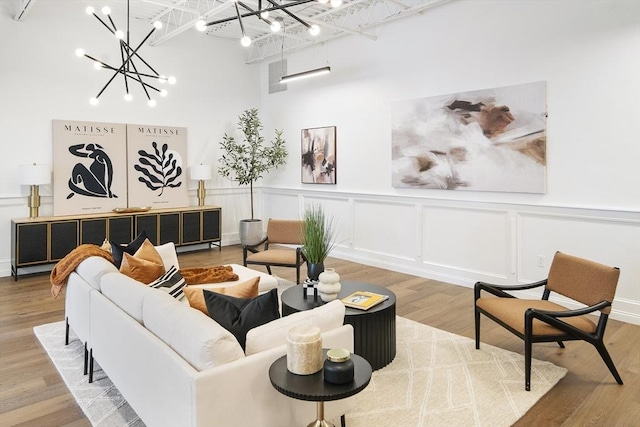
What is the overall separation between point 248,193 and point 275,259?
3.71m

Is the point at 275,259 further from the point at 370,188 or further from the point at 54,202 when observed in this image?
the point at 54,202

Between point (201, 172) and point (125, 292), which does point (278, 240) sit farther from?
point (125, 292)

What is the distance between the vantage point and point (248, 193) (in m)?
8.77

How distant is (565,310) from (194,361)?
102 inches

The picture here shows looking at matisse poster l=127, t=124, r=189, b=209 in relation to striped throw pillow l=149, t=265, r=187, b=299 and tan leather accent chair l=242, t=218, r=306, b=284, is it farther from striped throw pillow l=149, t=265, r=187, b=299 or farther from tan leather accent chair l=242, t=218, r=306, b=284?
striped throw pillow l=149, t=265, r=187, b=299

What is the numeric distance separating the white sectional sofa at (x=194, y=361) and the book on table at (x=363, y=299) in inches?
33.1

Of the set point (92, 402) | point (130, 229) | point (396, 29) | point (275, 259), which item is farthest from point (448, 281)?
point (130, 229)

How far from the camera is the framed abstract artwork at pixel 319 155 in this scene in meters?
7.30

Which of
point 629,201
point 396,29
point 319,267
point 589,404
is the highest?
point 396,29

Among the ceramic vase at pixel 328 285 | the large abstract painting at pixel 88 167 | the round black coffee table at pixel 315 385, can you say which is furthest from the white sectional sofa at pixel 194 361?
the large abstract painting at pixel 88 167

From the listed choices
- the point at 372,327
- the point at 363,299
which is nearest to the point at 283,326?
the point at 372,327

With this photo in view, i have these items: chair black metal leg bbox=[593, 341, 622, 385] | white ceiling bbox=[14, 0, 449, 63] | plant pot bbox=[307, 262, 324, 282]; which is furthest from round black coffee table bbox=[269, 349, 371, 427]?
white ceiling bbox=[14, 0, 449, 63]

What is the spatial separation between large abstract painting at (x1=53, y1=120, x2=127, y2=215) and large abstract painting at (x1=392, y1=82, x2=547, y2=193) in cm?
432

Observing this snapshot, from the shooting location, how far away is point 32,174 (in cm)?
591
